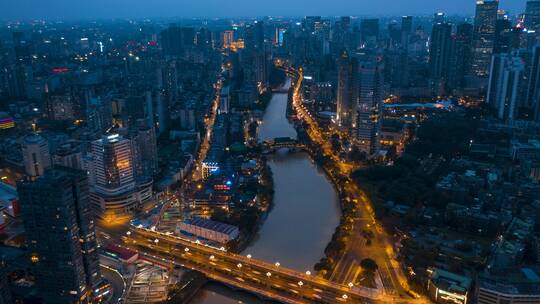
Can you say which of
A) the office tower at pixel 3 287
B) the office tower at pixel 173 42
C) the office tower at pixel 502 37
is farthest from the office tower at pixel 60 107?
the office tower at pixel 502 37

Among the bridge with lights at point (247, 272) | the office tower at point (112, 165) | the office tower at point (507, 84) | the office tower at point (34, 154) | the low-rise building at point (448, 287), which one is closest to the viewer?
the low-rise building at point (448, 287)

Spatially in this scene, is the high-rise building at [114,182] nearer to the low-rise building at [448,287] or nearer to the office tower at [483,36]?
the low-rise building at [448,287]

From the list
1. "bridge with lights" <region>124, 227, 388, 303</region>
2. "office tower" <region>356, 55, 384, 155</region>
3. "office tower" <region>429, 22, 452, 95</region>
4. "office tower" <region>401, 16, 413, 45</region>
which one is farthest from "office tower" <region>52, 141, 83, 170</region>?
"office tower" <region>401, 16, 413, 45</region>

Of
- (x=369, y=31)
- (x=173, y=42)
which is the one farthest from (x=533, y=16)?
(x=173, y=42)

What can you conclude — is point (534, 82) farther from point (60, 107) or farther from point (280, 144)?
point (60, 107)

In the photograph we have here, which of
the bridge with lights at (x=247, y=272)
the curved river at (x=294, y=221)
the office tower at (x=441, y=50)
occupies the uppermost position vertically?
the office tower at (x=441, y=50)

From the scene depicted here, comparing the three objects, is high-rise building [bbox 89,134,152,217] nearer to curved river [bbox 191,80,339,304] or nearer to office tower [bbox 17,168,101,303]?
curved river [bbox 191,80,339,304]

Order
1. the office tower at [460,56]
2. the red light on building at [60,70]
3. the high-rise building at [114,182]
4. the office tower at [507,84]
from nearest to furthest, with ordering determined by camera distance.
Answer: the high-rise building at [114,182]
the office tower at [507,84]
the office tower at [460,56]
the red light on building at [60,70]
